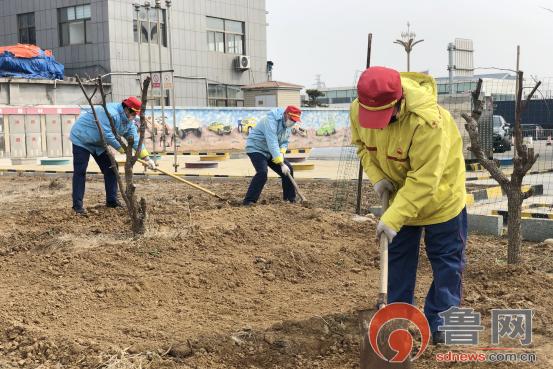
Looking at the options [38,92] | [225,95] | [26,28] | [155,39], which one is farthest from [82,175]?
[225,95]

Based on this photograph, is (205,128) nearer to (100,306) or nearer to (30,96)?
(30,96)

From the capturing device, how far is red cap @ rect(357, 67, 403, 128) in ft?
10.5

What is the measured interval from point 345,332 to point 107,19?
23.9m

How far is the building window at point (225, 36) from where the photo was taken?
1201 inches

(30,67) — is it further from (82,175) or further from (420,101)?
(420,101)

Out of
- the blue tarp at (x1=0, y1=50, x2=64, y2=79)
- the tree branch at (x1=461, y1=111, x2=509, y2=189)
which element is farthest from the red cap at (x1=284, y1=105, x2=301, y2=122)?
the blue tarp at (x1=0, y1=50, x2=64, y2=79)

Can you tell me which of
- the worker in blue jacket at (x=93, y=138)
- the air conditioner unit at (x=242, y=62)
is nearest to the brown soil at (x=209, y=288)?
the worker in blue jacket at (x=93, y=138)

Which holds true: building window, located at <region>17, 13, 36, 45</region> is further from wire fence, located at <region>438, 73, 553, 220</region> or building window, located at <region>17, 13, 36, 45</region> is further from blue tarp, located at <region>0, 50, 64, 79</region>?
wire fence, located at <region>438, 73, 553, 220</region>

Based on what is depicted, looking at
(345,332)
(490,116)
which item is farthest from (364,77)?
(490,116)

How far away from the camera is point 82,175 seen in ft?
26.3

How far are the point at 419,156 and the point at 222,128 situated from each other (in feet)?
74.3

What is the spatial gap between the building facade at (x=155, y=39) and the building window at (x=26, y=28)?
0.04 meters

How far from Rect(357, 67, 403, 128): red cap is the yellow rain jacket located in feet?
0.43

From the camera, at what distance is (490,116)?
49.6ft
